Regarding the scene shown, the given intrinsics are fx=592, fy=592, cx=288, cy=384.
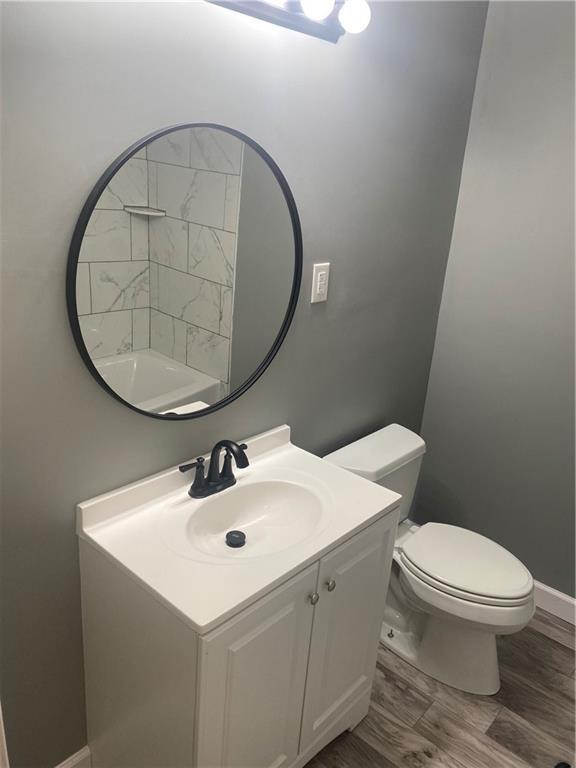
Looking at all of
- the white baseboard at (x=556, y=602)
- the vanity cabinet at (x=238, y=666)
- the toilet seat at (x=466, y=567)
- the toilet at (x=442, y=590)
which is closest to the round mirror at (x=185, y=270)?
the vanity cabinet at (x=238, y=666)

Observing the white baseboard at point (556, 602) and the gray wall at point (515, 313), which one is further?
the white baseboard at point (556, 602)

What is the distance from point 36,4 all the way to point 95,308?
55cm

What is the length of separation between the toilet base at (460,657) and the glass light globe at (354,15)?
5.73 ft

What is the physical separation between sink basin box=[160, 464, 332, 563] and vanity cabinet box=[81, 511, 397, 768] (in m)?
0.14

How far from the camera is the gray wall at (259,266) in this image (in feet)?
4.95

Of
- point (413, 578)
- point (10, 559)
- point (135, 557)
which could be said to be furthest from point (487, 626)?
point (10, 559)

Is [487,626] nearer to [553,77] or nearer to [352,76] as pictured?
[352,76]

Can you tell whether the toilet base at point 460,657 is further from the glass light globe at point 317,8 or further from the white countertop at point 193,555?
the glass light globe at point 317,8

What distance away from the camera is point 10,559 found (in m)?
1.30

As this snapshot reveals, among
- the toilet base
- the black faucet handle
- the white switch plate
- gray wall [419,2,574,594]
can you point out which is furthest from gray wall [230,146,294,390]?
the toilet base

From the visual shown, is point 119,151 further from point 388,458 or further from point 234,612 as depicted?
point 388,458

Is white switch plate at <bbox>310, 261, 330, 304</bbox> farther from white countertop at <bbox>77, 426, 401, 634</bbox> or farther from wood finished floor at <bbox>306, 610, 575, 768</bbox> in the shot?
wood finished floor at <bbox>306, 610, 575, 768</bbox>

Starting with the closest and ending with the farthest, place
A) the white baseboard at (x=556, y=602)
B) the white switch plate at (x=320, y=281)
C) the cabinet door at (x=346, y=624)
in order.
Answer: the cabinet door at (x=346, y=624) → the white switch plate at (x=320, y=281) → the white baseboard at (x=556, y=602)

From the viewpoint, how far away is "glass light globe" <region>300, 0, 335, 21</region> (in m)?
1.30
